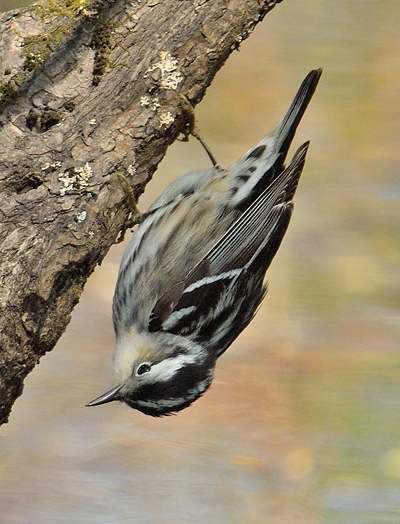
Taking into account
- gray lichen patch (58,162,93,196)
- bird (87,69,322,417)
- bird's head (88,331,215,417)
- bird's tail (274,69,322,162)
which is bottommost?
bird's head (88,331,215,417)

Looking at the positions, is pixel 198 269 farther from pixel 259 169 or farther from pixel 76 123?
pixel 76 123

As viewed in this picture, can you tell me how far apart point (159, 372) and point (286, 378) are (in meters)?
1.17

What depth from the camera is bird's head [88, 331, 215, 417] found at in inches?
139

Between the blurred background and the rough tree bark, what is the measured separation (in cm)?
157

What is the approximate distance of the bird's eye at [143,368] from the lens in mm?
3595

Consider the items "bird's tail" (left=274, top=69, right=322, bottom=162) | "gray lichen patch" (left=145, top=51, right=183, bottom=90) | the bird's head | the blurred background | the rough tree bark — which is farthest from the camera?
the blurred background

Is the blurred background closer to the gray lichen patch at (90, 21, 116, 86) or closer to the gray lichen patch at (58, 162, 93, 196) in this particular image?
the gray lichen patch at (90, 21, 116, 86)

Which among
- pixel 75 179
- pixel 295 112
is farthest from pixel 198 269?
pixel 75 179

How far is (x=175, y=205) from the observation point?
3.62 metres

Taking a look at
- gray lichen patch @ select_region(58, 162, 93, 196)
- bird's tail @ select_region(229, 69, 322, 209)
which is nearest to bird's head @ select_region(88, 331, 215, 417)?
bird's tail @ select_region(229, 69, 322, 209)

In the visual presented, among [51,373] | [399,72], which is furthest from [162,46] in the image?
[399,72]

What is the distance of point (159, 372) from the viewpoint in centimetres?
359

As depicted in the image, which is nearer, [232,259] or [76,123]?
[76,123]

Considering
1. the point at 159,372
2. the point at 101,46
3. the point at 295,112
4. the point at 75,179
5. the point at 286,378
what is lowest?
the point at 286,378
